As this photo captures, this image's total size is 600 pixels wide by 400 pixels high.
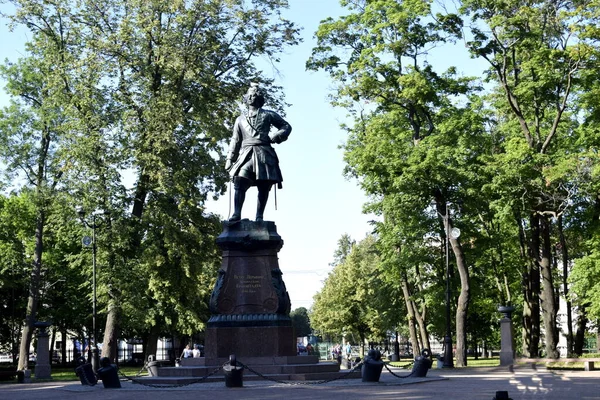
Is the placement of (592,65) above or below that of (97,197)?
above

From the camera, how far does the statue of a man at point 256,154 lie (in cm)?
2047

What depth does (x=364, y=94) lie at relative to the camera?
36.2 metres

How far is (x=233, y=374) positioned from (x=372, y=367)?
3.31 metres

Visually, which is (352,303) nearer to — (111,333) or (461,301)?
(461,301)

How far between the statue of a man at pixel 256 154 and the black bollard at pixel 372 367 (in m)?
4.10

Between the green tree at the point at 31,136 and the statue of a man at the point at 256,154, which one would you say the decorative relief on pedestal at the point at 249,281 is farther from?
the green tree at the point at 31,136

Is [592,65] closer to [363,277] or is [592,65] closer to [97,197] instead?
[97,197]

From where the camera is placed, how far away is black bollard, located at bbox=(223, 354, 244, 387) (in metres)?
17.1

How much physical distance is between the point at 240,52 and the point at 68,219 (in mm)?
9109

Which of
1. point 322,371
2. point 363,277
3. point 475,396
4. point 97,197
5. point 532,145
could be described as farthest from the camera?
point 363,277

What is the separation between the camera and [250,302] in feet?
64.0

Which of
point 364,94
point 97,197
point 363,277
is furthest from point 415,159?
point 363,277

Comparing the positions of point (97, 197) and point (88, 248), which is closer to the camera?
point (97, 197)

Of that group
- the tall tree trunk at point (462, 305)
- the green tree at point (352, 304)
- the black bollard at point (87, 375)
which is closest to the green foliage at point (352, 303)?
the green tree at point (352, 304)
